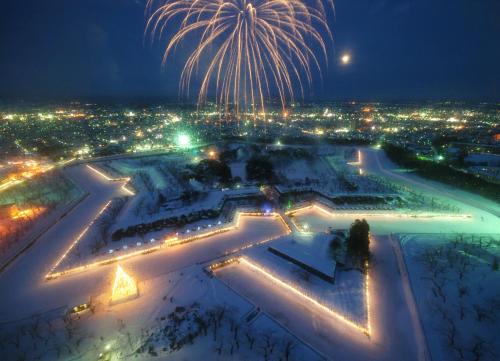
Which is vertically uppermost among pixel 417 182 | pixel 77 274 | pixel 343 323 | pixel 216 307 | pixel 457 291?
pixel 457 291

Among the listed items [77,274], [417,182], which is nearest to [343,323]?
[77,274]

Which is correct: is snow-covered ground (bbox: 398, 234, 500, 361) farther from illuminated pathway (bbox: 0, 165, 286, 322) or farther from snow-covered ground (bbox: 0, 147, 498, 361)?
illuminated pathway (bbox: 0, 165, 286, 322)

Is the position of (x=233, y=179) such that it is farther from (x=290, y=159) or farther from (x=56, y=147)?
(x=56, y=147)

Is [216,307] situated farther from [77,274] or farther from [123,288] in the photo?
[77,274]

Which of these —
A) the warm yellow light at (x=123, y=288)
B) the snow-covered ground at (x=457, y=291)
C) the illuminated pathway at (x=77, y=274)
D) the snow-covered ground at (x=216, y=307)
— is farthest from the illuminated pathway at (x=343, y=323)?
the warm yellow light at (x=123, y=288)

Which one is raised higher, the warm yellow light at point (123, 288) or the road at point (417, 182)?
the road at point (417, 182)

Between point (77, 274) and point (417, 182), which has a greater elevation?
point (417, 182)

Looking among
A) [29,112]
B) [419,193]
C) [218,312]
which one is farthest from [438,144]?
[29,112]

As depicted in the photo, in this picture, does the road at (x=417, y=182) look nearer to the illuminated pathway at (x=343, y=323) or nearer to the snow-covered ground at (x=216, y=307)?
the snow-covered ground at (x=216, y=307)

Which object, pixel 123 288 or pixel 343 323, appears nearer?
pixel 343 323
